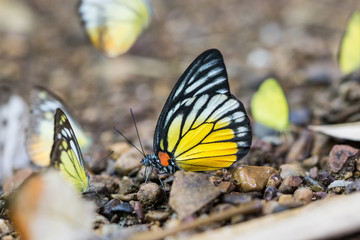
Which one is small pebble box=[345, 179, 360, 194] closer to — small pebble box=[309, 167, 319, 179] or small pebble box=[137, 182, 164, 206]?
small pebble box=[309, 167, 319, 179]

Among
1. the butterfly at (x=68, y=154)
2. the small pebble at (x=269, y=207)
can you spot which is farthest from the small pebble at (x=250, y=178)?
the butterfly at (x=68, y=154)

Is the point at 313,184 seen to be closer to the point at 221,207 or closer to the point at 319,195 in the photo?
the point at 319,195

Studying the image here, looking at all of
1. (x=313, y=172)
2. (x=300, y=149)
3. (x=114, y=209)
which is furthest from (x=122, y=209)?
(x=300, y=149)

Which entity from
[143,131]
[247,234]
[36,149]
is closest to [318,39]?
[143,131]

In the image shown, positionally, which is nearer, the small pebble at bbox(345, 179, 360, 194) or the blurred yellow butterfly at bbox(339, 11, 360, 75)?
the small pebble at bbox(345, 179, 360, 194)

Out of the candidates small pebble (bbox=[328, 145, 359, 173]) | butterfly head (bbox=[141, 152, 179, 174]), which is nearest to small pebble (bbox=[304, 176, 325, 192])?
small pebble (bbox=[328, 145, 359, 173])

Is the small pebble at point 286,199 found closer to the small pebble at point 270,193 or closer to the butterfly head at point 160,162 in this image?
the small pebble at point 270,193
